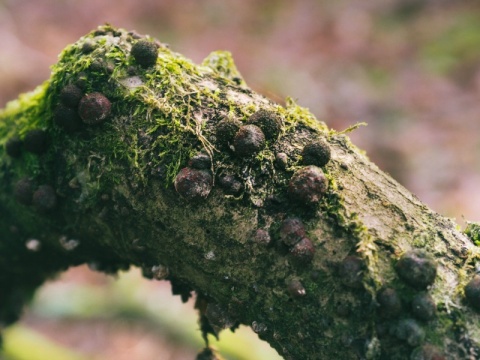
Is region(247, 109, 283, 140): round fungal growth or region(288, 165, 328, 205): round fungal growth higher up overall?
region(247, 109, 283, 140): round fungal growth

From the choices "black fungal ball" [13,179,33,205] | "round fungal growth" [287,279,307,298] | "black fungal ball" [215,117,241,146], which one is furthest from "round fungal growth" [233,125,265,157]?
"black fungal ball" [13,179,33,205]

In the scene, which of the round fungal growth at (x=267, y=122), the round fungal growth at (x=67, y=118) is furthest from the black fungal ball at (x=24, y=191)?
the round fungal growth at (x=267, y=122)

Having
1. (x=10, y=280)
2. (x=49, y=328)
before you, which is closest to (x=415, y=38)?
(x=49, y=328)

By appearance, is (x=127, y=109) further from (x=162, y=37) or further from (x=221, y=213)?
(x=162, y=37)

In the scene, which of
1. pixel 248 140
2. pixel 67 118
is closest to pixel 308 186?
pixel 248 140

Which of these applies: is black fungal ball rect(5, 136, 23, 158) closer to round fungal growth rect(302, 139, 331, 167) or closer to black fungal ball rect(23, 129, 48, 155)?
black fungal ball rect(23, 129, 48, 155)

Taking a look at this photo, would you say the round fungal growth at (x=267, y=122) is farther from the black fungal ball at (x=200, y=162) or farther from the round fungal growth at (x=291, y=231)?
the round fungal growth at (x=291, y=231)
